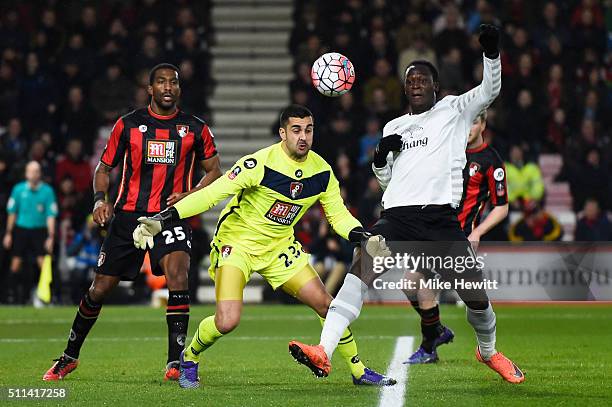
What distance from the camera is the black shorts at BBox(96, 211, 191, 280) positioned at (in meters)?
9.15

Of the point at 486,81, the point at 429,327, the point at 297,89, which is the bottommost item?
the point at 429,327

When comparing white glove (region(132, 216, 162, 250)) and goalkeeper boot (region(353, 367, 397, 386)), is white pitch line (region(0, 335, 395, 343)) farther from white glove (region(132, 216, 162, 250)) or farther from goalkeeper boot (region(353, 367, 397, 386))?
white glove (region(132, 216, 162, 250))

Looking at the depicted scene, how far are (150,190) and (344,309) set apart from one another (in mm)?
1928

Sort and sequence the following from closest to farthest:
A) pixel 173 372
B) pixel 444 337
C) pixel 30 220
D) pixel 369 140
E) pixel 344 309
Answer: pixel 344 309
pixel 173 372
pixel 444 337
pixel 30 220
pixel 369 140

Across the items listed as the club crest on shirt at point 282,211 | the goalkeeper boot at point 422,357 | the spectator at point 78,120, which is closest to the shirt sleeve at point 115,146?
the club crest on shirt at point 282,211

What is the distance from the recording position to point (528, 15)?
2222 centimetres

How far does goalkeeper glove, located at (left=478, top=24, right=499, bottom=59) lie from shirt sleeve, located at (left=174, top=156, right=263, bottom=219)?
1703 mm

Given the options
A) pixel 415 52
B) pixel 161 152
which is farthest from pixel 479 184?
pixel 415 52

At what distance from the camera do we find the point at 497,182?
421 inches

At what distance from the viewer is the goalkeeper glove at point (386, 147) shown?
8.58 m

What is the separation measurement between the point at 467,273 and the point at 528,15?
1456 cm

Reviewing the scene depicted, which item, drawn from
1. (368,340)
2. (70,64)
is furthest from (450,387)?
(70,64)

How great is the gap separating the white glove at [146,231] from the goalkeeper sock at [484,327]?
7.57ft

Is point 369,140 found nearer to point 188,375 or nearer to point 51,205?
point 51,205
